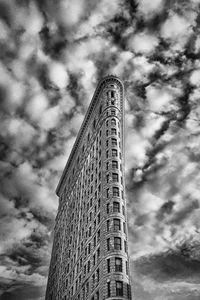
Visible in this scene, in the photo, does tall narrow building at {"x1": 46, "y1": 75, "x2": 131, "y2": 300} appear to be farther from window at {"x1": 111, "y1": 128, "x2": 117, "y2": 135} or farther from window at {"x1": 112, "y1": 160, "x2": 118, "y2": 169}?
window at {"x1": 112, "y1": 160, "x2": 118, "y2": 169}

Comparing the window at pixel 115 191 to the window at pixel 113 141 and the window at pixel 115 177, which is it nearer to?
the window at pixel 115 177

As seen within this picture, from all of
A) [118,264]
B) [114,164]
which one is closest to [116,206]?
[114,164]

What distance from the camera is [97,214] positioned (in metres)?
61.1

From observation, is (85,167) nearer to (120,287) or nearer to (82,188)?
(82,188)

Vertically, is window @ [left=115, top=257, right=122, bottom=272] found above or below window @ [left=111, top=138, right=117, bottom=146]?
below

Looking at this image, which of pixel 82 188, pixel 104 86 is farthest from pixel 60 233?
pixel 104 86

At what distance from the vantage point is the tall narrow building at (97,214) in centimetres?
4888

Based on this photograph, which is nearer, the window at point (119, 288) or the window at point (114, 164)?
the window at point (119, 288)

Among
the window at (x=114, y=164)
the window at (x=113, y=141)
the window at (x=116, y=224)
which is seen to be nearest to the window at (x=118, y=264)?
the window at (x=116, y=224)

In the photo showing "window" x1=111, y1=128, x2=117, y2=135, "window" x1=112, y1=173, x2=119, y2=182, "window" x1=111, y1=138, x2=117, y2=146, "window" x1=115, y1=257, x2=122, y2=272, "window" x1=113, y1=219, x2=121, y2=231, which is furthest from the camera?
"window" x1=111, y1=128, x2=117, y2=135

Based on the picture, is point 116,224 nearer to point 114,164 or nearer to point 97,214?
point 97,214

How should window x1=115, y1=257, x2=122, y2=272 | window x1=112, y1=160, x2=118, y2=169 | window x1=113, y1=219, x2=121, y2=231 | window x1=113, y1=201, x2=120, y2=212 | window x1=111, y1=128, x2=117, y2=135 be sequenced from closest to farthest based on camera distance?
window x1=115, y1=257, x2=122, y2=272 → window x1=113, y1=219, x2=121, y2=231 → window x1=113, y1=201, x2=120, y2=212 → window x1=112, y1=160, x2=118, y2=169 → window x1=111, y1=128, x2=117, y2=135

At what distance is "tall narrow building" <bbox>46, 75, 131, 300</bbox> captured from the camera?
1924 inches

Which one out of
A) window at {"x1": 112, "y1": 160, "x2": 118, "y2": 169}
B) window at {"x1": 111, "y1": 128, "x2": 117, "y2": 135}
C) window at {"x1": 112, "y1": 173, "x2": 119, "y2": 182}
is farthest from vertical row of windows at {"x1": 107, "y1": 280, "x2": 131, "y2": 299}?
window at {"x1": 111, "y1": 128, "x2": 117, "y2": 135}
